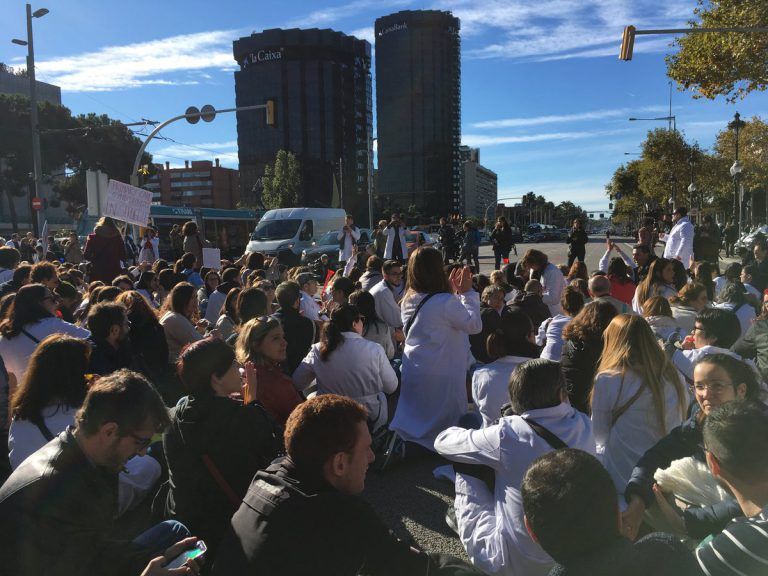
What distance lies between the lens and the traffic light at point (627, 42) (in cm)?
1399

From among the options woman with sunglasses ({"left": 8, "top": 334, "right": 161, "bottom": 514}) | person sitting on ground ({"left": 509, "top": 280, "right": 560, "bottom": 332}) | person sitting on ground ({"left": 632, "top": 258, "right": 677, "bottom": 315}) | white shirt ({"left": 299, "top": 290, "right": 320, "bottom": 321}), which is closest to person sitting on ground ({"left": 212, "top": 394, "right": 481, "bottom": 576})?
woman with sunglasses ({"left": 8, "top": 334, "right": 161, "bottom": 514})

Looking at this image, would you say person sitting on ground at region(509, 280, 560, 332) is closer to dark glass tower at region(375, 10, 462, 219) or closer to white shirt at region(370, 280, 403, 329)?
white shirt at region(370, 280, 403, 329)

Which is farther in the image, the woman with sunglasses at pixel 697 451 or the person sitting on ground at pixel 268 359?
the person sitting on ground at pixel 268 359

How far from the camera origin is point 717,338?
4.68 meters

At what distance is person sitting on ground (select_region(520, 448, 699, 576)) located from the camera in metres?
1.84

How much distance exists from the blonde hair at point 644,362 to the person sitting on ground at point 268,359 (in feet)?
6.99

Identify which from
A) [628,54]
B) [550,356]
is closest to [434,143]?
[628,54]

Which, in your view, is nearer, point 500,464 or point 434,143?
point 500,464

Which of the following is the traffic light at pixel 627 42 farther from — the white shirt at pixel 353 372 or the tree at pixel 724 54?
the white shirt at pixel 353 372

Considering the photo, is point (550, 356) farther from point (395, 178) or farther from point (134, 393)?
point (395, 178)

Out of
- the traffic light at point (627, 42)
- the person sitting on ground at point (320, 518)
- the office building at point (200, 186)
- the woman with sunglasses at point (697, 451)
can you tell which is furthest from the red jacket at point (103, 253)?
the office building at point (200, 186)

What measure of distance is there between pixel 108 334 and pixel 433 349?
2.78 meters

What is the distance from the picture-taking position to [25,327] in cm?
505

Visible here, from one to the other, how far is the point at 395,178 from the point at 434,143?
40.2 feet
